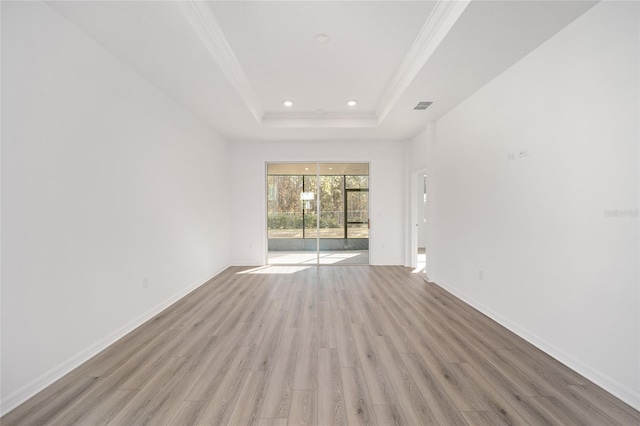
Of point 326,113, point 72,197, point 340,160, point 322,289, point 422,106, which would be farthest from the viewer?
point 340,160

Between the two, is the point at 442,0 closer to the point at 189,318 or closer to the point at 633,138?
the point at 633,138

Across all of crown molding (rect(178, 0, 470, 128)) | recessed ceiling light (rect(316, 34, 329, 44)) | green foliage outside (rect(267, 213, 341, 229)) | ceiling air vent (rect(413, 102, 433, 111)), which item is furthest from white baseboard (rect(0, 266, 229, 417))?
ceiling air vent (rect(413, 102, 433, 111))

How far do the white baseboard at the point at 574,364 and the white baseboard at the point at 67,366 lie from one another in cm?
390

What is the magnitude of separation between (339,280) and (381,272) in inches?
41.3

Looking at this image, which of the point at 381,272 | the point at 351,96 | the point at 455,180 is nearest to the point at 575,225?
the point at 455,180

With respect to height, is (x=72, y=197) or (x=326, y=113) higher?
(x=326, y=113)

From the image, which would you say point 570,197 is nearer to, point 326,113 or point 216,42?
point 216,42

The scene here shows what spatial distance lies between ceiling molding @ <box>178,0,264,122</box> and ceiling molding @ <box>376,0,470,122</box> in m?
1.91

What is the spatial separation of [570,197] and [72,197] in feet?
13.1

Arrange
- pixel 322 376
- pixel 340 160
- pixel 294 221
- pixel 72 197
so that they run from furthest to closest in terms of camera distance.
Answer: pixel 294 221, pixel 340 160, pixel 72 197, pixel 322 376

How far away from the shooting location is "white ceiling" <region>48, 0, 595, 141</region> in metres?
2.06

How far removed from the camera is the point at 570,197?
7.03 ft

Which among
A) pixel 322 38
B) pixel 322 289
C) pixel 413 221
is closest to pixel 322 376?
pixel 322 289

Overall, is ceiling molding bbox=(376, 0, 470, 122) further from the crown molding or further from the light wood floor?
the light wood floor
